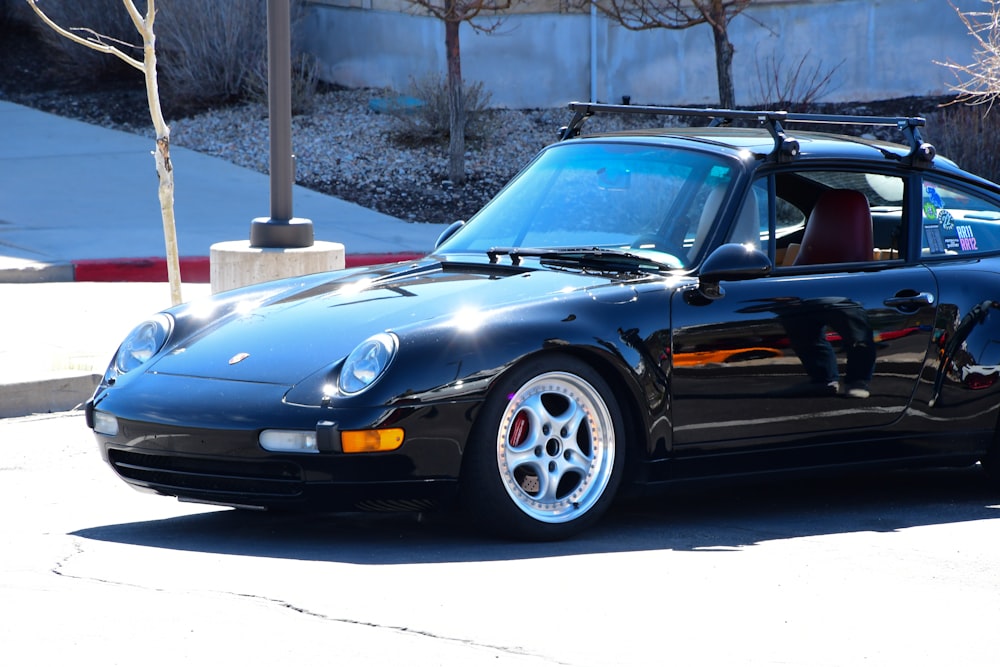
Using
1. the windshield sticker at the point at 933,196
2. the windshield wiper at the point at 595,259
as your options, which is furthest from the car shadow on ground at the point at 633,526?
the windshield sticker at the point at 933,196

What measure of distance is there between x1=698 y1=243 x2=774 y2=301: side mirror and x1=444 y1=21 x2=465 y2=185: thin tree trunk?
42.4 feet

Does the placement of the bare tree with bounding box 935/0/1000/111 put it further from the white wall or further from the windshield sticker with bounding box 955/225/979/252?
the windshield sticker with bounding box 955/225/979/252

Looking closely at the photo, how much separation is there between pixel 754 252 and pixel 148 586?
2513 mm

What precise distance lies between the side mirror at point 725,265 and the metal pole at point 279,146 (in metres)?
4.75

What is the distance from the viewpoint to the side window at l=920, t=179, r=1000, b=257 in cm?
668

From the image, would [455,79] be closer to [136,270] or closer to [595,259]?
[136,270]

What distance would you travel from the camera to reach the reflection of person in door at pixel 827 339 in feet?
19.8

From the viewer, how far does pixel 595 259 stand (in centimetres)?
609

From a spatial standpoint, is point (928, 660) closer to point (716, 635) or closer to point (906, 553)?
point (716, 635)

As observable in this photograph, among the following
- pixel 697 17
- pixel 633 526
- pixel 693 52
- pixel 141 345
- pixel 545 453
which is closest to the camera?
pixel 545 453

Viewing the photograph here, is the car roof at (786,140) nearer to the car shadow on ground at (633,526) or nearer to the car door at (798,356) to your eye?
the car door at (798,356)

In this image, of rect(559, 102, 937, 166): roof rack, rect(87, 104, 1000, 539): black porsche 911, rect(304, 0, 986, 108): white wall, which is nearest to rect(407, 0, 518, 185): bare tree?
rect(304, 0, 986, 108): white wall

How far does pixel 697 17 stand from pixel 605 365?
53.3 feet

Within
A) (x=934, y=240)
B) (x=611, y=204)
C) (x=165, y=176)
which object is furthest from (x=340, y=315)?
(x=165, y=176)
